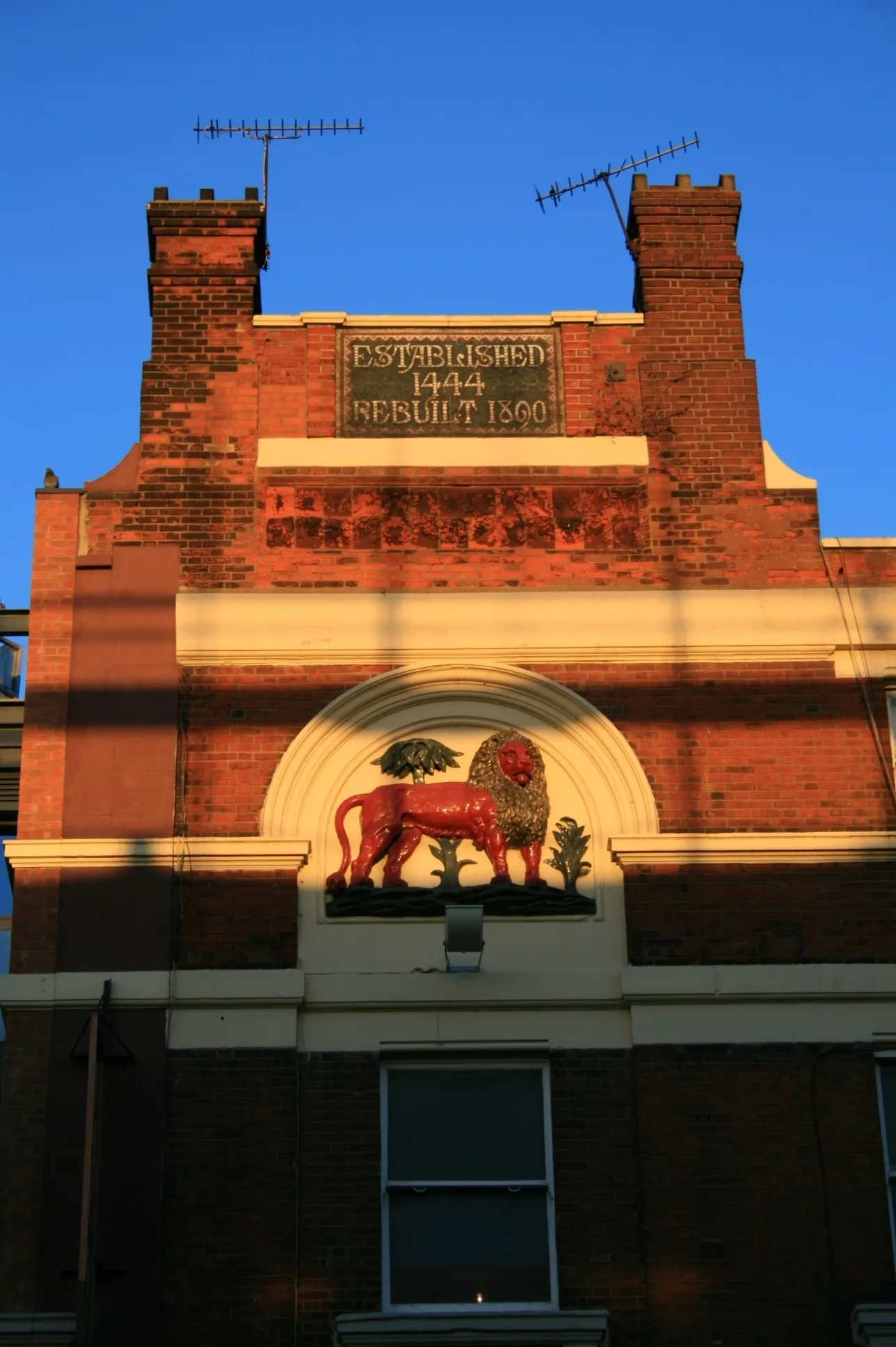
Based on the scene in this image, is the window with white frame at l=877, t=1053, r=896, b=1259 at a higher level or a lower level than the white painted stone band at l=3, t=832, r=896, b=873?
lower

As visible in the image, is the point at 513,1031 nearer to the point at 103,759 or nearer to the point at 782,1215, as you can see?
the point at 782,1215

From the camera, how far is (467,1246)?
13.6 metres

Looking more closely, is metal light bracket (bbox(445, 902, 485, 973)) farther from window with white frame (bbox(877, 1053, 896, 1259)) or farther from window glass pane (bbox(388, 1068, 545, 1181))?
window with white frame (bbox(877, 1053, 896, 1259))

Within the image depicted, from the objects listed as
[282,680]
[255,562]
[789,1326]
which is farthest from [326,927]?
[789,1326]

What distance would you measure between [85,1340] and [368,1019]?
2.93 metres

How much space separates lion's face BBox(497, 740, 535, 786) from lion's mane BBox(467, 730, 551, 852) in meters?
0.03

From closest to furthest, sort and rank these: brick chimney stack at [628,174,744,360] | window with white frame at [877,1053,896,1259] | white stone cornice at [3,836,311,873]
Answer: window with white frame at [877,1053,896,1259]
white stone cornice at [3,836,311,873]
brick chimney stack at [628,174,744,360]

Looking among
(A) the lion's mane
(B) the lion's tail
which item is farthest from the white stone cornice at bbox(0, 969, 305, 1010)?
(A) the lion's mane

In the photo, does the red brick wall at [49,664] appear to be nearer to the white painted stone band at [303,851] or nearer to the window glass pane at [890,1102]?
the white painted stone band at [303,851]

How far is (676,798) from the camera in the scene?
14969mm

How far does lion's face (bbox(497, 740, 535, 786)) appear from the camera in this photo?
15.0 meters

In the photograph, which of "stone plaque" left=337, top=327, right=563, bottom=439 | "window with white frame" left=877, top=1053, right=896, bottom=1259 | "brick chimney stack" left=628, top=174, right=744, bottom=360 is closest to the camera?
"window with white frame" left=877, top=1053, right=896, bottom=1259

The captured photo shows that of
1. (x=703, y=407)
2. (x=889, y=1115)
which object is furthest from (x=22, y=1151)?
(x=703, y=407)

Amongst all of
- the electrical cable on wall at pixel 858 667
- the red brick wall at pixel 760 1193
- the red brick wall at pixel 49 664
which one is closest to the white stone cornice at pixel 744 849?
the electrical cable on wall at pixel 858 667
